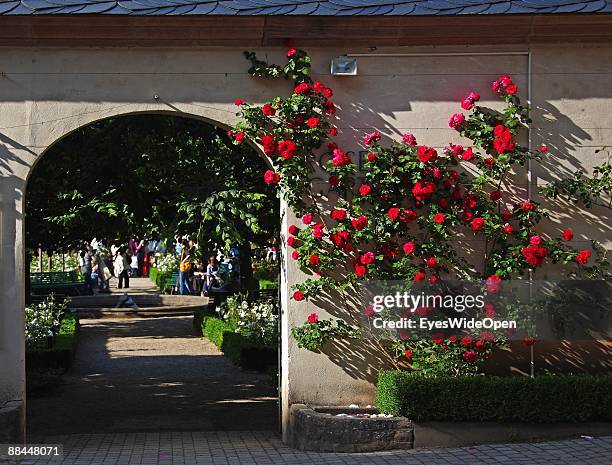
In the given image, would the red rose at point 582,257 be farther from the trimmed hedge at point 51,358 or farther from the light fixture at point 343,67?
the trimmed hedge at point 51,358

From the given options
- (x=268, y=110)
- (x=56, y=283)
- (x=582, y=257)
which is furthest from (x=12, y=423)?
(x=56, y=283)

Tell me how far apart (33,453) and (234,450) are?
65.1 inches

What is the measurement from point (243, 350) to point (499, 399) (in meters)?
7.43

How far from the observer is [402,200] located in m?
9.18

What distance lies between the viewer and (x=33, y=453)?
8.34m

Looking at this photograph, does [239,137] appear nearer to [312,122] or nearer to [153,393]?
[312,122]

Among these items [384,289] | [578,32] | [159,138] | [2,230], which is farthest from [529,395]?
[159,138]

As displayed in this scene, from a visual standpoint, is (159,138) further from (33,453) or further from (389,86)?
(33,453)

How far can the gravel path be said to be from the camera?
10492 mm

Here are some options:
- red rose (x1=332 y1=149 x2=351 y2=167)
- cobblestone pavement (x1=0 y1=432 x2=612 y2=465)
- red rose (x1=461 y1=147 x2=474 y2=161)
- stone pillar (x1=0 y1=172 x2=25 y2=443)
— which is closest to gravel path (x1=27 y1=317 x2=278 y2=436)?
cobblestone pavement (x1=0 y1=432 x2=612 y2=465)

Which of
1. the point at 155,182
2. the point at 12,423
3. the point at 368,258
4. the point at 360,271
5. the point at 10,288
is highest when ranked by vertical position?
the point at 155,182

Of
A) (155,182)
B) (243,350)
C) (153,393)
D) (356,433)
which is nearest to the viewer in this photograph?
(356,433)

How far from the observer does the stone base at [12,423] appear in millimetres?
8367

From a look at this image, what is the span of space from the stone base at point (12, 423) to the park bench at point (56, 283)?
18.1 metres
